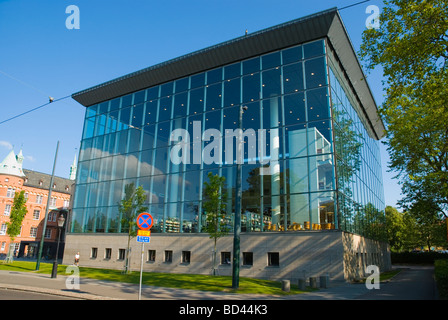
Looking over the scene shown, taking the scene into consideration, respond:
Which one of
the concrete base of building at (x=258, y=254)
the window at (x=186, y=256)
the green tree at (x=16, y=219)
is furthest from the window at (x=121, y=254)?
the green tree at (x=16, y=219)

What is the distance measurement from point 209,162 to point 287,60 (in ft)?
37.3

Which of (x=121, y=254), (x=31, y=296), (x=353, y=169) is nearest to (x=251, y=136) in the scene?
(x=353, y=169)

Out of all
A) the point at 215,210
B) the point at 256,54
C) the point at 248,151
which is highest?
the point at 256,54

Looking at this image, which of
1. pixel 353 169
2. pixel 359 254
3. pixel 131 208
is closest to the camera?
pixel 359 254

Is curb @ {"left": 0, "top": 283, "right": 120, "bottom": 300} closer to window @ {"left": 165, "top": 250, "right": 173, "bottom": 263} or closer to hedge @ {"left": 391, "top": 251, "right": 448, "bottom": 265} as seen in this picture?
window @ {"left": 165, "top": 250, "right": 173, "bottom": 263}

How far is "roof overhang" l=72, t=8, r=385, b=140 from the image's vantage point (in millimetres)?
25641

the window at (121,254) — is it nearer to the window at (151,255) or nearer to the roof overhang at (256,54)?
the window at (151,255)

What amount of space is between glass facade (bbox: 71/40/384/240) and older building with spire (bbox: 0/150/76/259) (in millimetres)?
35009

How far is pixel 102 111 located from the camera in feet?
129

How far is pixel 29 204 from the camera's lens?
6931 cm

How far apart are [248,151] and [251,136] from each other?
60.5 inches

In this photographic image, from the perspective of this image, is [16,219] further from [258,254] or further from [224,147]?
[258,254]
